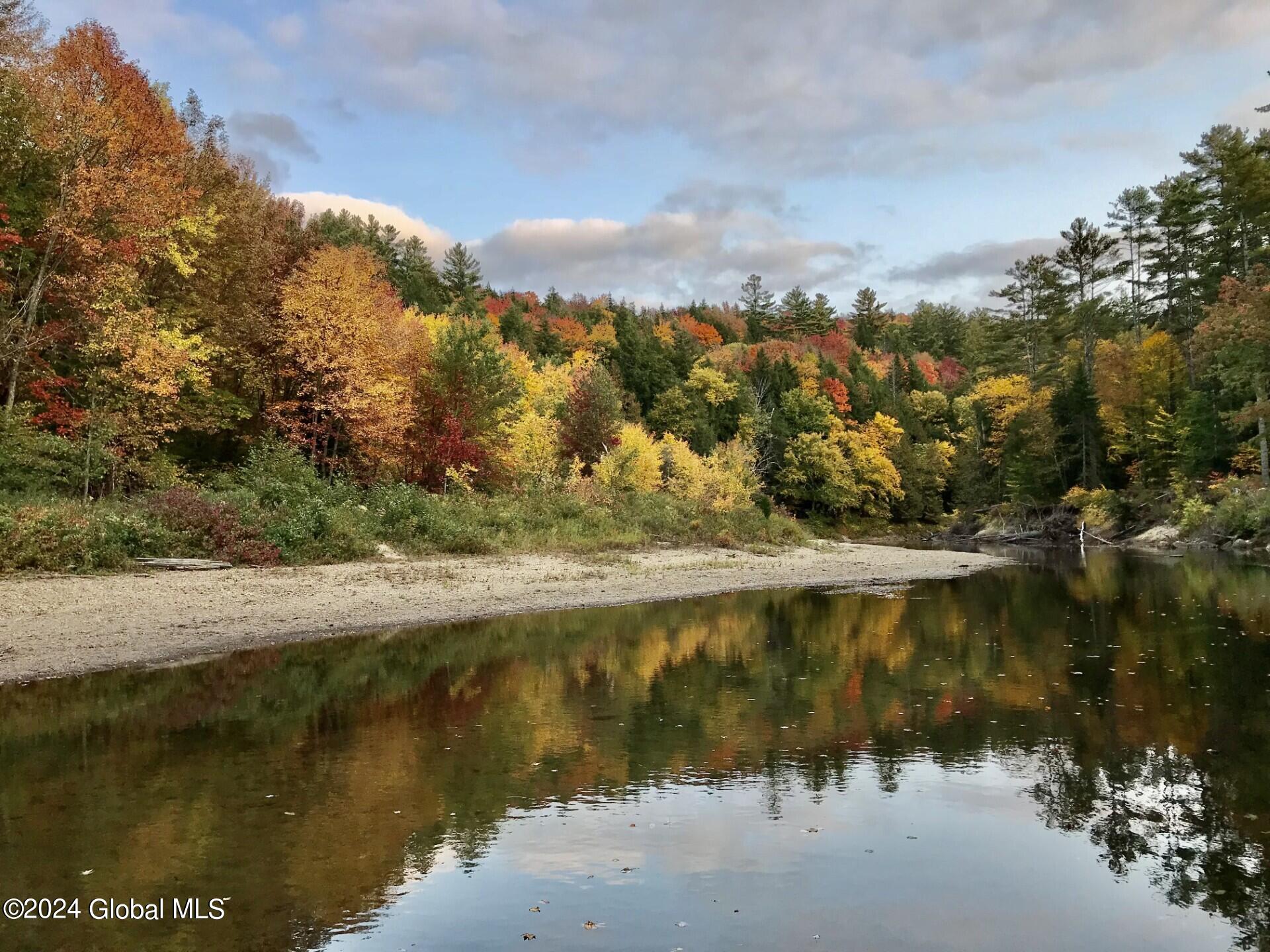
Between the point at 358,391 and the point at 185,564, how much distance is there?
39.5 ft

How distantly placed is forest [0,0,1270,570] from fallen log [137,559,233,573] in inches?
21.8

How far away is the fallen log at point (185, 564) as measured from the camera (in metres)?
19.3

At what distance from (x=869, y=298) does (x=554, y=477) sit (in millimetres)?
102681

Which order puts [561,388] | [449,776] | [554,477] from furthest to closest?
[561,388] < [554,477] < [449,776]

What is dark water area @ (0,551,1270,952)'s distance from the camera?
5.59 m

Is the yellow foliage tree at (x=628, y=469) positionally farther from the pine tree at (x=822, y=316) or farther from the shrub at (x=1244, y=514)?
the pine tree at (x=822, y=316)

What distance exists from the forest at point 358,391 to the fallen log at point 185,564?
0.55 m

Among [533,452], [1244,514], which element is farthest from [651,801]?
[1244,514]

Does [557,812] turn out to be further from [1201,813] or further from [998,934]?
[1201,813]

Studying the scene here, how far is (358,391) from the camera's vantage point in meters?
30.5

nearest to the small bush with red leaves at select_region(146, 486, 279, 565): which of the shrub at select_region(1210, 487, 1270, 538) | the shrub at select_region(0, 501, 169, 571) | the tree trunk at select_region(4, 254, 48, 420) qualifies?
the shrub at select_region(0, 501, 169, 571)

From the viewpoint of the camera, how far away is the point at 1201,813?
24.3 ft

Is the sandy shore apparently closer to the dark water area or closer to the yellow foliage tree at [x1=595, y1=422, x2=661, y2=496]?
the dark water area

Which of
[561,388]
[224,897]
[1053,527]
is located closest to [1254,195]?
[1053,527]
